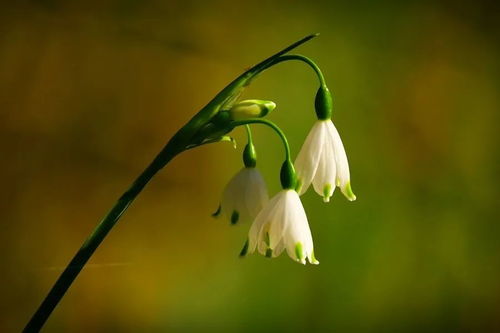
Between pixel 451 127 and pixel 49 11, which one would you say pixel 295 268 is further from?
pixel 49 11

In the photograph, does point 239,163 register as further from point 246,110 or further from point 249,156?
point 246,110

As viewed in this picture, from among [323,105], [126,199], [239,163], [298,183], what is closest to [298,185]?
[298,183]

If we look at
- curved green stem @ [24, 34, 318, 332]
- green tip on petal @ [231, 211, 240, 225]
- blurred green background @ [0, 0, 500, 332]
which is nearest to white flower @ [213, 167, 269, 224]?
green tip on petal @ [231, 211, 240, 225]

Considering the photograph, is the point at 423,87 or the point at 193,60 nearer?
the point at 193,60

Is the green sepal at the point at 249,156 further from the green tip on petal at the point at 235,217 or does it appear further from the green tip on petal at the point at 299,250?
the green tip on petal at the point at 299,250

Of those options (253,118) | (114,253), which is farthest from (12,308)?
(253,118)

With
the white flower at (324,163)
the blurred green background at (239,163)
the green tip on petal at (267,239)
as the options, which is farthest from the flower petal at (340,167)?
the blurred green background at (239,163)
